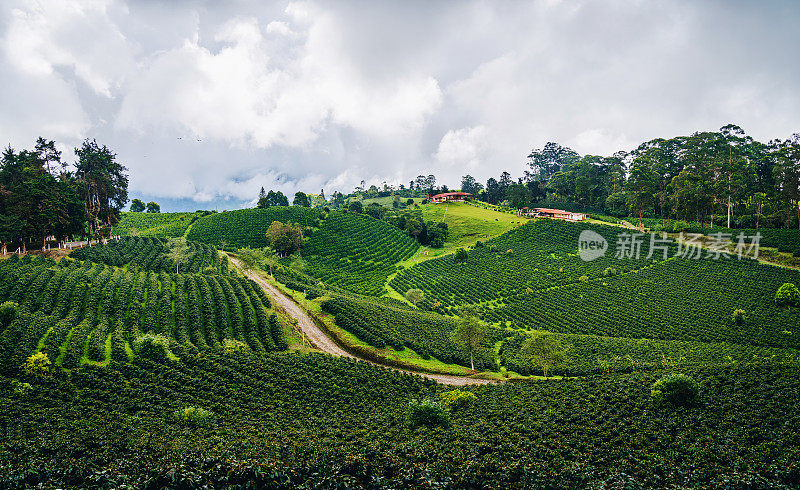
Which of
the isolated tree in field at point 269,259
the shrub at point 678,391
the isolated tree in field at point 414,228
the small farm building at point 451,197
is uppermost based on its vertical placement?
the small farm building at point 451,197

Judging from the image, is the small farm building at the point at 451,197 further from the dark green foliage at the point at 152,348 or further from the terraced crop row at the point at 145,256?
the dark green foliage at the point at 152,348

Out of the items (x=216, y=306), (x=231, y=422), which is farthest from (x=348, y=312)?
(x=231, y=422)

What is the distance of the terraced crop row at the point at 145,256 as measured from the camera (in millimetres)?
52625

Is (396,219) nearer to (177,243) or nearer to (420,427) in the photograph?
(177,243)

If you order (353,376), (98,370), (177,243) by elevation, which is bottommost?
(353,376)

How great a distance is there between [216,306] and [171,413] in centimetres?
1965

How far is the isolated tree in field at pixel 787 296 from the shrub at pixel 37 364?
7667 cm

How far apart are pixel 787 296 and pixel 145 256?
294 ft

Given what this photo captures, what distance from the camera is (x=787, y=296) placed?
49.3 meters

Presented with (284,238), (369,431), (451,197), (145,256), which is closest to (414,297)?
(284,238)

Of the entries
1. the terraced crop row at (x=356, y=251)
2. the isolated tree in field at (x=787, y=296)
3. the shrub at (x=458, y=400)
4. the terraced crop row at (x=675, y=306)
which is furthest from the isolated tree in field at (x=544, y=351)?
the terraced crop row at (x=356, y=251)

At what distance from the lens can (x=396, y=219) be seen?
118 m

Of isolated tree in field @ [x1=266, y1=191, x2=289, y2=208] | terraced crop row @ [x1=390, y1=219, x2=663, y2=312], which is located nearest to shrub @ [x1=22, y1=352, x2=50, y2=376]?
terraced crop row @ [x1=390, y1=219, x2=663, y2=312]

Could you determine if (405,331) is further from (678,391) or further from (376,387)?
(678,391)
